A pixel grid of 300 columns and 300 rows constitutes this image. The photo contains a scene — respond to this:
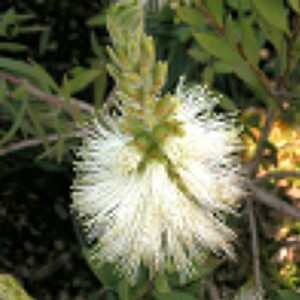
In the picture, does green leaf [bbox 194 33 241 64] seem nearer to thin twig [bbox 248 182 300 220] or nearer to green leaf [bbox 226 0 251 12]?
green leaf [bbox 226 0 251 12]

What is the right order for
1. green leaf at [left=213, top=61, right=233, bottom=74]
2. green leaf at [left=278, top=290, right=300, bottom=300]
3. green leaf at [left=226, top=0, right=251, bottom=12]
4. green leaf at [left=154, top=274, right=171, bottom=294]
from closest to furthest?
green leaf at [left=154, top=274, right=171, bottom=294]
green leaf at [left=278, top=290, right=300, bottom=300]
green leaf at [left=226, top=0, right=251, bottom=12]
green leaf at [left=213, top=61, right=233, bottom=74]

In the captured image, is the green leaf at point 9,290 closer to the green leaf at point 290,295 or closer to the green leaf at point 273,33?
the green leaf at point 290,295

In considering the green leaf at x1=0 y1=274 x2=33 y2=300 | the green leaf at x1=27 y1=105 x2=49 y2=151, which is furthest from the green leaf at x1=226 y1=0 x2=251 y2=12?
the green leaf at x1=0 y1=274 x2=33 y2=300

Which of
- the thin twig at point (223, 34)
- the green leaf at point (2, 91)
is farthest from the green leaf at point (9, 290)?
the thin twig at point (223, 34)

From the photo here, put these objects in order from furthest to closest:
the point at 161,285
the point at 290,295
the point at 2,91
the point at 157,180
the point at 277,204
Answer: the point at 277,204 < the point at 2,91 < the point at 290,295 < the point at 161,285 < the point at 157,180

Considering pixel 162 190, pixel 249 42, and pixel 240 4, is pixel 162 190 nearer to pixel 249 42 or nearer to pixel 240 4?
pixel 249 42

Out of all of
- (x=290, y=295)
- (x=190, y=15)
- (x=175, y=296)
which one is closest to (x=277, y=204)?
(x=290, y=295)
